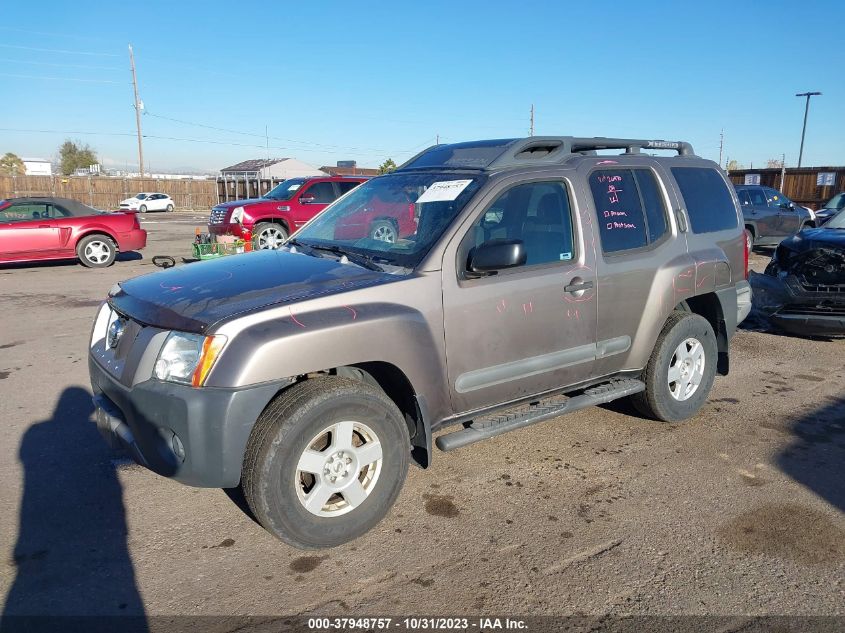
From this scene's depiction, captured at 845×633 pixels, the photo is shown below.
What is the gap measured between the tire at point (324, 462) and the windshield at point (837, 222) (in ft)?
22.9

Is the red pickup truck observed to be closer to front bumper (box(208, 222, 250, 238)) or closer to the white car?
front bumper (box(208, 222, 250, 238))

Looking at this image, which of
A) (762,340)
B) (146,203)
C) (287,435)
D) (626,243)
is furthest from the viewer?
(146,203)

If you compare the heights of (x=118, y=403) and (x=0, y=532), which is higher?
(x=118, y=403)

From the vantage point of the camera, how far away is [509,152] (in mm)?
3967

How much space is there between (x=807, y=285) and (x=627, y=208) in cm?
388

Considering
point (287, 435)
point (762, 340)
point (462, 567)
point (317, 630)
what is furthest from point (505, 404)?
point (762, 340)

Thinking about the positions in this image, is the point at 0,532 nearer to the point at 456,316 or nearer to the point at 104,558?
the point at 104,558

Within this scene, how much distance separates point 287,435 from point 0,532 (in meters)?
1.68

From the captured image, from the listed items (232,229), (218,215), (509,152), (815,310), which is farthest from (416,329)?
(218,215)

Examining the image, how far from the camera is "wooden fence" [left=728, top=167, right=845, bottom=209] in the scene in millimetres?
27406

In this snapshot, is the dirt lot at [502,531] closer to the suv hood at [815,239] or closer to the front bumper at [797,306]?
the front bumper at [797,306]

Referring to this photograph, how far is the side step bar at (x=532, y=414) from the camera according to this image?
3.49m

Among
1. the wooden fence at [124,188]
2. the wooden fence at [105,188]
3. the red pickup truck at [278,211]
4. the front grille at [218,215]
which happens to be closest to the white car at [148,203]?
the wooden fence at [124,188]

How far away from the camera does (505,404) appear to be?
3.76 metres
